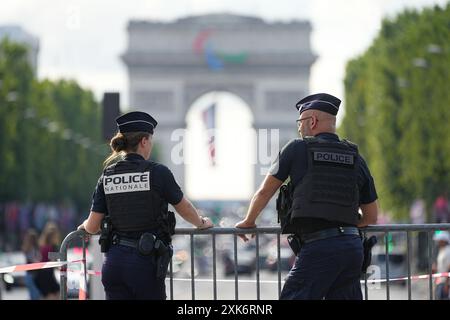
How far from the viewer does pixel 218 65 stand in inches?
3713

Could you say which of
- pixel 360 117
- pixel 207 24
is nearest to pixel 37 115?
pixel 360 117

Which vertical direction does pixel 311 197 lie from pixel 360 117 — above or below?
below

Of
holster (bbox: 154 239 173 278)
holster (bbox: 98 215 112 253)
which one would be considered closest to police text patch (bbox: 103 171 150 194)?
holster (bbox: 98 215 112 253)

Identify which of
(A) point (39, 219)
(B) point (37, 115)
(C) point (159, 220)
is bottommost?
(C) point (159, 220)

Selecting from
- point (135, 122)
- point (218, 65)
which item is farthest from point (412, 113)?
point (218, 65)

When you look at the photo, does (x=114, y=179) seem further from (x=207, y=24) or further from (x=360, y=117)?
(x=207, y=24)

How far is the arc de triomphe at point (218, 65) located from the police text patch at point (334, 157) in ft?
271

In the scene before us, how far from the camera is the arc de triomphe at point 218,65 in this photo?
91.2 m

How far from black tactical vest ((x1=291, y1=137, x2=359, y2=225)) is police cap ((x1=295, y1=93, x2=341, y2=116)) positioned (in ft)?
0.60

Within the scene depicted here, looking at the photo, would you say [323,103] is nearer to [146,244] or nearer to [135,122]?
[135,122]

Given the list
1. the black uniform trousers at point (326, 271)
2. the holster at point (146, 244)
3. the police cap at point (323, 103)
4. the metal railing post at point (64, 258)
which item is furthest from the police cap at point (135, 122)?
the black uniform trousers at point (326, 271)

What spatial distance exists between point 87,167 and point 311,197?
204 feet

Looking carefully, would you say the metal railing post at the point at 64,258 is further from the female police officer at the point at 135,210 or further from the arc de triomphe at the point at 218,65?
the arc de triomphe at the point at 218,65

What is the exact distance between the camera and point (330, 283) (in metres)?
6.99
